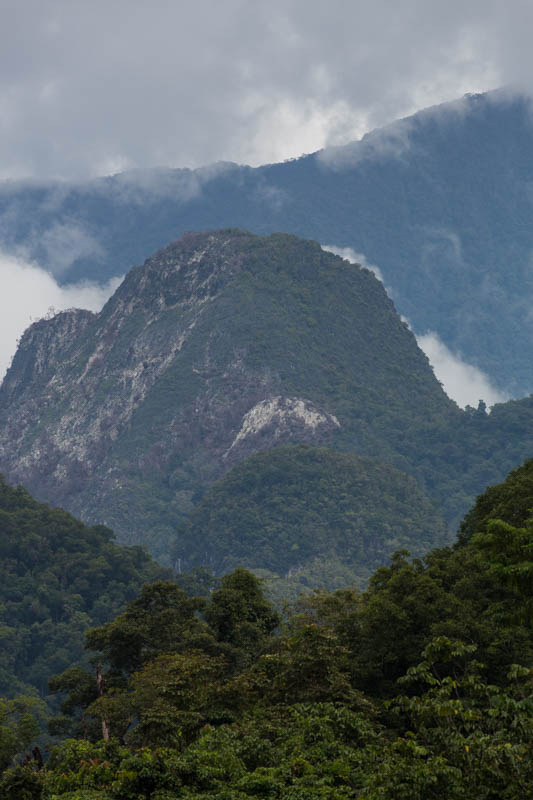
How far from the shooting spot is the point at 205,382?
150500mm

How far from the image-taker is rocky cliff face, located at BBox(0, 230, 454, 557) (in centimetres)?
14125

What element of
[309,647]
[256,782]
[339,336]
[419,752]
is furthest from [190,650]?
[339,336]

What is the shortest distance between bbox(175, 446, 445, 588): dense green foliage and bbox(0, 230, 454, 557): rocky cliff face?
Result: 1441cm

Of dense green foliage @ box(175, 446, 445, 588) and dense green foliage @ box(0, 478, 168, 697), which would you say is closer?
dense green foliage @ box(0, 478, 168, 697)

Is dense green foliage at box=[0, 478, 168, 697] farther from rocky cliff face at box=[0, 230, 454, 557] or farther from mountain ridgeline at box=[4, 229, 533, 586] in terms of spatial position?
rocky cliff face at box=[0, 230, 454, 557]

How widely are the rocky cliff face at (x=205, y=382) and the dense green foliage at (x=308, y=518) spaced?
47.3 ft

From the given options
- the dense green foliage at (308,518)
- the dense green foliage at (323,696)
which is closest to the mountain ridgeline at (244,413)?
the dense green foliage at (308,518)

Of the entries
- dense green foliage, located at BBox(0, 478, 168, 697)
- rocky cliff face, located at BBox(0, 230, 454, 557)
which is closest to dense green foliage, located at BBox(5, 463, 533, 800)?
dense green foliage, located at BBox(0, 478, 168, 697)

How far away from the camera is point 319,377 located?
14888 cm

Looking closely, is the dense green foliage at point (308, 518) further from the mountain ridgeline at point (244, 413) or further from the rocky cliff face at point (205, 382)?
the rocky cliff face at point (205, 382)

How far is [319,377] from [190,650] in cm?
11650

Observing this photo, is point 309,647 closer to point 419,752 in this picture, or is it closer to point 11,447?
point 419,752

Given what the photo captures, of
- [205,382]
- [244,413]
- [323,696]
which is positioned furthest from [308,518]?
[323,696]

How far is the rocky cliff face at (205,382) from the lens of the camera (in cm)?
14125
